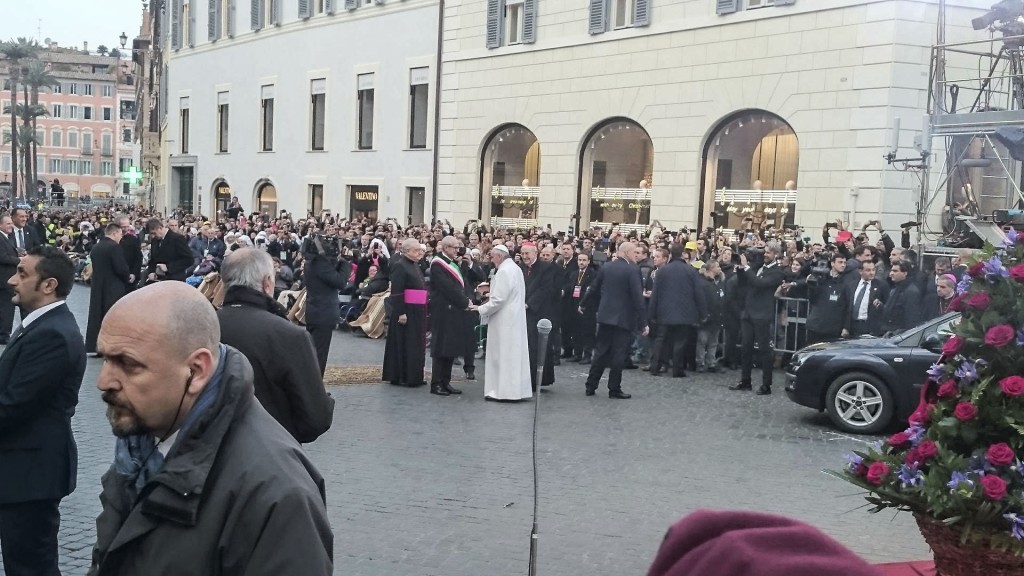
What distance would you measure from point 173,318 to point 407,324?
10582mm

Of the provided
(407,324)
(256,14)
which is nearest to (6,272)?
(407,324)

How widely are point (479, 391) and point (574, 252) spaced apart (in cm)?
447

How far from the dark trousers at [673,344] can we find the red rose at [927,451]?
10.6 m

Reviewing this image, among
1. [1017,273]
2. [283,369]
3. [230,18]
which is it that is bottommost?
[283,369]

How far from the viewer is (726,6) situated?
2258 cm

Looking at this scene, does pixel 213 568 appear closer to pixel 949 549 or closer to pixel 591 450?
pixel 949 549

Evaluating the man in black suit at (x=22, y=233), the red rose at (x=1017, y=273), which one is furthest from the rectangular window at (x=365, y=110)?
the red rose at (x=1017, y=273)

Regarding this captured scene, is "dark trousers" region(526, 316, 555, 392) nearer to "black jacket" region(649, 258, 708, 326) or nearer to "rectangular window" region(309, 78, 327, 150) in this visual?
"black jacket" region(649, 258, 708, 326)

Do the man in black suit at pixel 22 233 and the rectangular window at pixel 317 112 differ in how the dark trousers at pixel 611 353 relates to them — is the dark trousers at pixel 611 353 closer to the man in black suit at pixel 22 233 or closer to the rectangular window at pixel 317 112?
the man in black suit at pixel 22 233

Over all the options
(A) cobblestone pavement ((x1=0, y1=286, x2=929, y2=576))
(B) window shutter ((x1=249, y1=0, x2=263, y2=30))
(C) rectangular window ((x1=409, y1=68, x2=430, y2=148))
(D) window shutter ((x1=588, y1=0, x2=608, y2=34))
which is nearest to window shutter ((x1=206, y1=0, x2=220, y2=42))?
(B) window shutter ((x1=249, y1=0, x2=263, y2=30))

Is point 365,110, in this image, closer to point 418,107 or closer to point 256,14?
point 418,107

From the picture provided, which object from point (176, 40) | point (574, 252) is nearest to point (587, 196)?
point (574, 252)

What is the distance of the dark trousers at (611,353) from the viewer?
42.0ft

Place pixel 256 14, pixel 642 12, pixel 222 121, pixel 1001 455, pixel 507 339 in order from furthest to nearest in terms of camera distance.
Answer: pixel 222 121
pixel 256 14
pixel 642 12
pixel 507 339
pixel 1001 455
